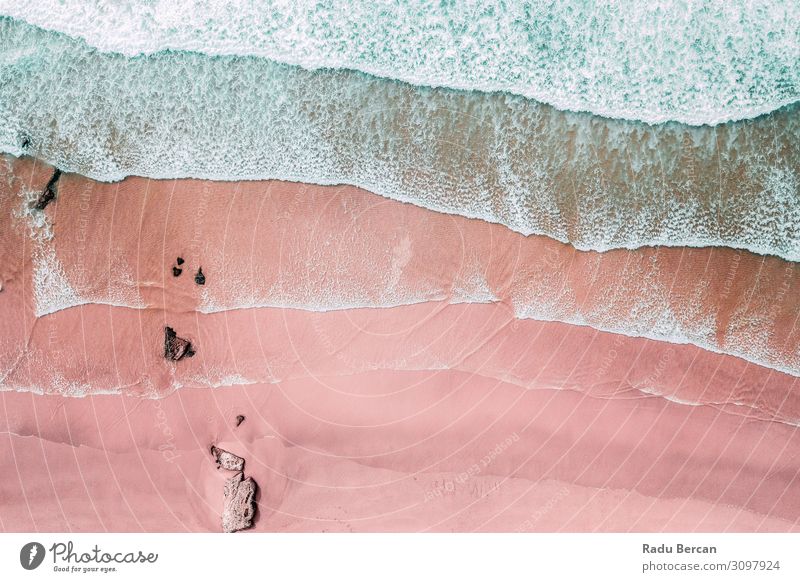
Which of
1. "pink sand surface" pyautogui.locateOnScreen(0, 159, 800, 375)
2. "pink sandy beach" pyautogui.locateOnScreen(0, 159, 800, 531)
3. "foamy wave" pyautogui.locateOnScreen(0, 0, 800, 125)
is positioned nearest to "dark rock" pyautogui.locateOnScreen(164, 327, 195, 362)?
"pink sandy beach" pyautogui.locateOnScreen(0, 159, 800, 531)

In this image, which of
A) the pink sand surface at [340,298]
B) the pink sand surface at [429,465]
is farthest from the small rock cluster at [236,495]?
the pink sand surface at [340,298]

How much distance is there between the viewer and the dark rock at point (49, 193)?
6.77 metres

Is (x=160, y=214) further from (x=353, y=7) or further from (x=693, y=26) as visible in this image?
(x=693, y=26)

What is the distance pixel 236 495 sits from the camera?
6.60 metres

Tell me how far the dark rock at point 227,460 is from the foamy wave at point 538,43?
432cm

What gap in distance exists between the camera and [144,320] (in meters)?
6.73

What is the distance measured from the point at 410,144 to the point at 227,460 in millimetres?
3958

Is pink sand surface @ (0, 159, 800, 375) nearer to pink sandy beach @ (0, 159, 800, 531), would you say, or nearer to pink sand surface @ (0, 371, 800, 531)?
pink sandy beach @ (0, 159, 800, 531)
